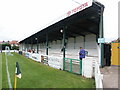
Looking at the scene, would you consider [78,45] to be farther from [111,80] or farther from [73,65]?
[111,80]

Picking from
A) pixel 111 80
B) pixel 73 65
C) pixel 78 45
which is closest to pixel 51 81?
pixel 73 65

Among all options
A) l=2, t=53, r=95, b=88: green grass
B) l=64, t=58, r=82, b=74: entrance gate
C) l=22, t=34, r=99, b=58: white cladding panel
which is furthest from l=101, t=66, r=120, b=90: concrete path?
l=22, t=34, r=99, b=58: white cladding panel

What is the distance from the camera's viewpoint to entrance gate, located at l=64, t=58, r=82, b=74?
24.3ft

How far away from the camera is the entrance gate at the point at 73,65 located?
7.40 metres

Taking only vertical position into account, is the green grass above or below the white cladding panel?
below

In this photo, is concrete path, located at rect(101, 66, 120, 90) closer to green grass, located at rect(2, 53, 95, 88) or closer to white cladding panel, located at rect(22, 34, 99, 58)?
green grass, located at rect(2, 53, 95, 88)

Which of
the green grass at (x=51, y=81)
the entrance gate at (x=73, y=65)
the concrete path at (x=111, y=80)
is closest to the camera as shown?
the concrete path at (x=111, y=80)

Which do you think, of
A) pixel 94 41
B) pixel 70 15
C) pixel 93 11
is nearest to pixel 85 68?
pixel 93 11

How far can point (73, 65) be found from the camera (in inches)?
314

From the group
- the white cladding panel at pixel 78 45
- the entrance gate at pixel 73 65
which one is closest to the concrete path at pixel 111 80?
the entrance gate at pixel 73 65

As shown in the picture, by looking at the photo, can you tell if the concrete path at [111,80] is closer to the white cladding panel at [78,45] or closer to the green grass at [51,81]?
the green grass at [51,81]

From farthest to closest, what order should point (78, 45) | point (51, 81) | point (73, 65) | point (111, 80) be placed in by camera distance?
point (78, 45) < point (73, 65) < point (51, 81) < point (111, 80)

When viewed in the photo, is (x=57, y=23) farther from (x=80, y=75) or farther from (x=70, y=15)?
(x=80, y=75)

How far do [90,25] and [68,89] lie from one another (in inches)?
291
